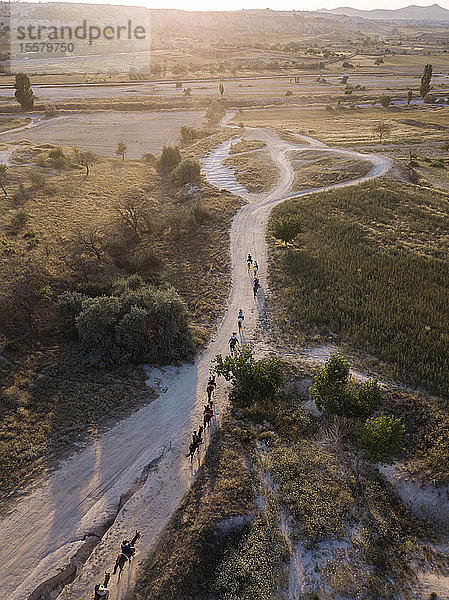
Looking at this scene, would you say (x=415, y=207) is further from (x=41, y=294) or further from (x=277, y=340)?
(x=41, y=294)

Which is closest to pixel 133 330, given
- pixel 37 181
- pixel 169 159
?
pixel 37 181

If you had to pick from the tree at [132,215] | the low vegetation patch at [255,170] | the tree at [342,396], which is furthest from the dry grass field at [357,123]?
the tree at [342,396]

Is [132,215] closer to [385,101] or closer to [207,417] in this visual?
[207,417]

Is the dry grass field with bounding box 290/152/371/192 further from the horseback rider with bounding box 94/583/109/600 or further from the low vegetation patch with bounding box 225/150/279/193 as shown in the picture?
the horseback rider with bounding box 94/583/109/600

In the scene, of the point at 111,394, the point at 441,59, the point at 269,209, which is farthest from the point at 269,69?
the point at 111,394

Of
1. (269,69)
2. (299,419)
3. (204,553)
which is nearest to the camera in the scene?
(204,553)

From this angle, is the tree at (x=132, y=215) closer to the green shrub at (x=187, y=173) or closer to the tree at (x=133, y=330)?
the green shrub at (x=187, y=173)

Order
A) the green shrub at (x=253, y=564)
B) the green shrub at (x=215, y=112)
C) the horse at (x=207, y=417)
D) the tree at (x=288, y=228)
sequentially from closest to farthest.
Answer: the green shrub at (x=253, y=564) → the horse at (x=207, y=417) → the tree at (x=288, y=228) → the green shrub at (x=215, y=112)
